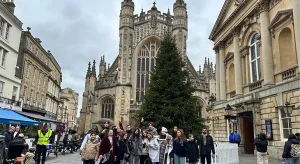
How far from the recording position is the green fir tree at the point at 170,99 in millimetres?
14477

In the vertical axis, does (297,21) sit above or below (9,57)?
below

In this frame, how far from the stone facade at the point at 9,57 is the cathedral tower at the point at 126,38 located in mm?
16563

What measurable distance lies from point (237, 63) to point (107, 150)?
12.6 metres

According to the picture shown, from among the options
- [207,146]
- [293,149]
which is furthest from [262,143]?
[207,146]

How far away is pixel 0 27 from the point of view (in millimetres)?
18891

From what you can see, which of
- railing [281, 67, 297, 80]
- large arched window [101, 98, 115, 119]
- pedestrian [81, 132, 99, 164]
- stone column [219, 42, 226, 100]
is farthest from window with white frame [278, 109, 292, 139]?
large arched window [101, 98, 115, 119]

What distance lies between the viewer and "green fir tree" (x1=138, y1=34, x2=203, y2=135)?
47.5 feet

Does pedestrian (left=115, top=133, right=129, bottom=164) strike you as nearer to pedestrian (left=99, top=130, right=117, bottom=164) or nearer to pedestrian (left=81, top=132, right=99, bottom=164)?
pedestrian (left=99, top=130, right=117, bottom=164)

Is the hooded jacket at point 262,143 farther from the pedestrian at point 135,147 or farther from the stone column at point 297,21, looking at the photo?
the stone column at point 297,21

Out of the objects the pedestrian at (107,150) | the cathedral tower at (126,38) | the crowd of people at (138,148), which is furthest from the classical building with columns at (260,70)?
the cathedral tower at (126,38)

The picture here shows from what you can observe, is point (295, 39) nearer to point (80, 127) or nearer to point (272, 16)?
point (272, 16)

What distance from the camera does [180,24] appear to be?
126ft

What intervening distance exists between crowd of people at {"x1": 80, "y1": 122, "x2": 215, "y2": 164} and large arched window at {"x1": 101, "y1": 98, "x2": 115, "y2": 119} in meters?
29.6

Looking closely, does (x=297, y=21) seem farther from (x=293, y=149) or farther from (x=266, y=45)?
(x=293, y=149)
